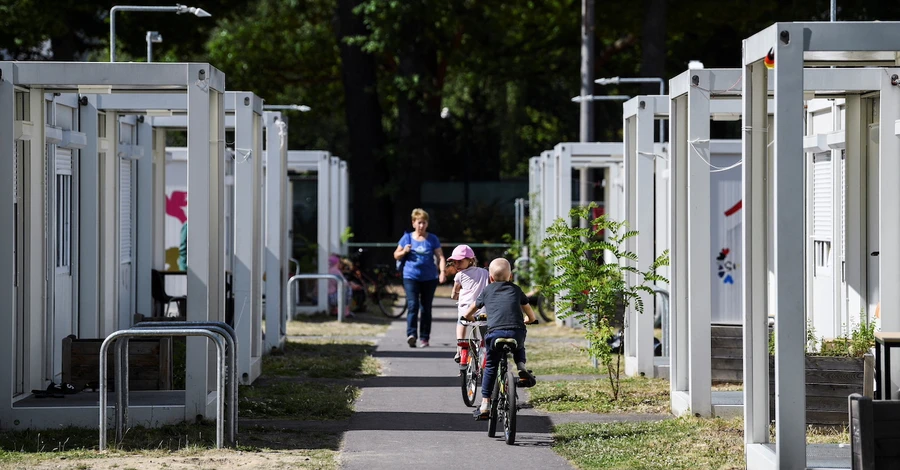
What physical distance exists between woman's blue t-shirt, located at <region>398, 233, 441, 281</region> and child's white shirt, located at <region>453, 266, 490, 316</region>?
4.56m

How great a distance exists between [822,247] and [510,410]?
5.18 meters

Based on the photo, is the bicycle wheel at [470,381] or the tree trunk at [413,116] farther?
the tree trunk at [413,116]

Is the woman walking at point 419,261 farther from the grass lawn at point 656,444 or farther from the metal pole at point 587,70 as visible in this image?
the metal pole at point 587,70

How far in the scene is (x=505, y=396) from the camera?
9281 millimetres

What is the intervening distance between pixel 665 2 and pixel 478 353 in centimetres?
1907

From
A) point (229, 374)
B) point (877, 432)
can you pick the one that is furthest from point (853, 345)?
point (229, 374)

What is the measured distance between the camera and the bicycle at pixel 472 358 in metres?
10.5

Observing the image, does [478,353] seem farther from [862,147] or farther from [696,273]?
[862,147]

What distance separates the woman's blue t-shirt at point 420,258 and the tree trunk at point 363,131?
1468 centimetres

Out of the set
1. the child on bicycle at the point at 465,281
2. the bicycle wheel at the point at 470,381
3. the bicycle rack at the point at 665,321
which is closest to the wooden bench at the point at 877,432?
the bicycle wheel at the point at 470,381

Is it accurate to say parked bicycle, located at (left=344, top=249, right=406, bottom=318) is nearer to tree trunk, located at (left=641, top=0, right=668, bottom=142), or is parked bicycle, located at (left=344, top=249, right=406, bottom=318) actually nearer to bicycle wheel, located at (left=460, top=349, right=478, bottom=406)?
tree trunk, located at (left=641, top=0, right=668, bottom=142)

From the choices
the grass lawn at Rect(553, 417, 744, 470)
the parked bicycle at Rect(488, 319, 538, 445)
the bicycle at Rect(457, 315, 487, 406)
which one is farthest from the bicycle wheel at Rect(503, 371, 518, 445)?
the bicycle at Rect(457, 315, 487, 406)

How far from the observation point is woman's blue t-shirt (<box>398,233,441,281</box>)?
1584 cm

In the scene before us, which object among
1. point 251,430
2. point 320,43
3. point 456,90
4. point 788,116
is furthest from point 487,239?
point 788,116
